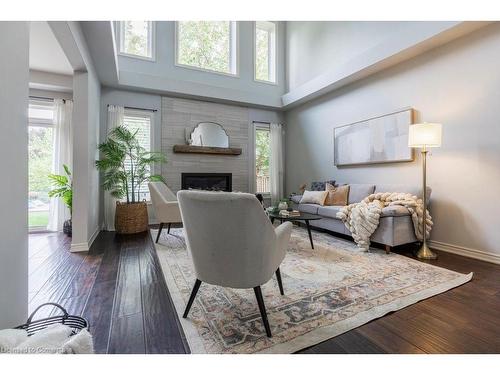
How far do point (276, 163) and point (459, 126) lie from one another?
359cm

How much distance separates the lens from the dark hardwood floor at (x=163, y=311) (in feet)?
4.33

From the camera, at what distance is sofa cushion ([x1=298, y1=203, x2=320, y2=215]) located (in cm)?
409

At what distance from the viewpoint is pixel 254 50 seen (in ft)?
19.2

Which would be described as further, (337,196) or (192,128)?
(192,128)

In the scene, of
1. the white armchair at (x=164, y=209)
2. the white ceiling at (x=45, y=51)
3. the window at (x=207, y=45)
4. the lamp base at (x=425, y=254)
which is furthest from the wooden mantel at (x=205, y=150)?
the lamp base at (x=425, y=254)

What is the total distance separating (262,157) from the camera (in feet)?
19.9

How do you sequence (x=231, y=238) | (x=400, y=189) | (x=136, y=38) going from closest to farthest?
(x=231, y=238) → (x=400, y=189) → (x=136, y=38)

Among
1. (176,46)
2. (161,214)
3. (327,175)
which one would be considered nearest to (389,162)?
(327,175)

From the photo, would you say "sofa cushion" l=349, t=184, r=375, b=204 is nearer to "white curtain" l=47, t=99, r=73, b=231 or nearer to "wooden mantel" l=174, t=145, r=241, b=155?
"wooden mantel" l=174, t=145, r=241, b=155

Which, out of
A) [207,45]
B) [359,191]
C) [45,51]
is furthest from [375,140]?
[45,51]

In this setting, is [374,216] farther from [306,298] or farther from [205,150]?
[205,150]

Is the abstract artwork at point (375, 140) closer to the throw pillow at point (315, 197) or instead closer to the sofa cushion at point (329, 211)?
the throw pillow at point (315, 197)

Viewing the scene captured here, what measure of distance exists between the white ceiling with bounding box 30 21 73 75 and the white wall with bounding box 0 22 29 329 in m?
2.19

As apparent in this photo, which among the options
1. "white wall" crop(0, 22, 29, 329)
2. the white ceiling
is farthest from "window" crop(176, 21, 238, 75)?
"white wall" crop(0, 22, 29, 329)
